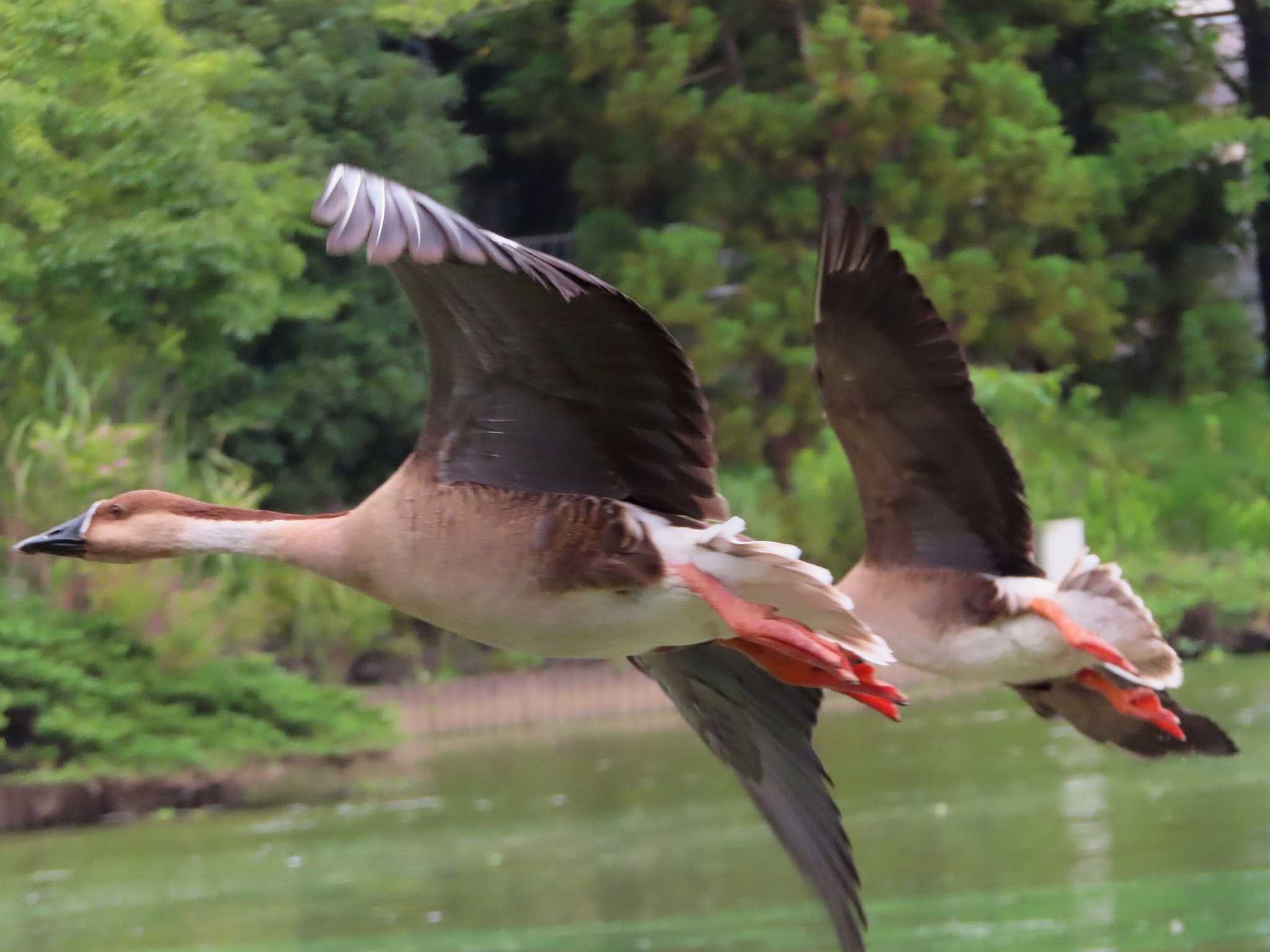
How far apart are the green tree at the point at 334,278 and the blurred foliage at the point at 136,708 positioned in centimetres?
317

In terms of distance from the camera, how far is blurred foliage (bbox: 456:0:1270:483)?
14453mm

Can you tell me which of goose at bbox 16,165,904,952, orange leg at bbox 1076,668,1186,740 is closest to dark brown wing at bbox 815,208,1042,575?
orange leg at bbox 1076,668,1186,740

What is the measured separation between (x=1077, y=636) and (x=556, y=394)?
193 cm

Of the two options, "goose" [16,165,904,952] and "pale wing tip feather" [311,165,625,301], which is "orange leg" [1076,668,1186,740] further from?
"pale wing tip feather" [311,165,625,301]

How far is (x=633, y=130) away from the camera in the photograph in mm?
15117

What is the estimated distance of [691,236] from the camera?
47.3 feet

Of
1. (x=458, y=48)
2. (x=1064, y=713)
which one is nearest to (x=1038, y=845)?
(x=1064, y=713)

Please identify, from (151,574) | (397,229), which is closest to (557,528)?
(397,229)

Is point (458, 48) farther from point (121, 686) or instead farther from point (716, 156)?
point (121, 686)

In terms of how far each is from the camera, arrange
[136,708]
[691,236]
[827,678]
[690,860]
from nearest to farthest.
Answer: [827,678], [690,860], [136,708], [691,236]

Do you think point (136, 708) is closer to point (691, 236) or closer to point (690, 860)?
point (690, 860)

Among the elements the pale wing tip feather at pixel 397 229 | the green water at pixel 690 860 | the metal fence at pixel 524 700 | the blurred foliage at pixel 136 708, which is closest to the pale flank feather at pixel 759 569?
the pale wing tip feather at pixel 397 229

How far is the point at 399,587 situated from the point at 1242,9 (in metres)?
12.2

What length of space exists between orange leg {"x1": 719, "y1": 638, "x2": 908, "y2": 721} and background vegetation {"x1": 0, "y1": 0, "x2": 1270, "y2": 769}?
7088 mm
